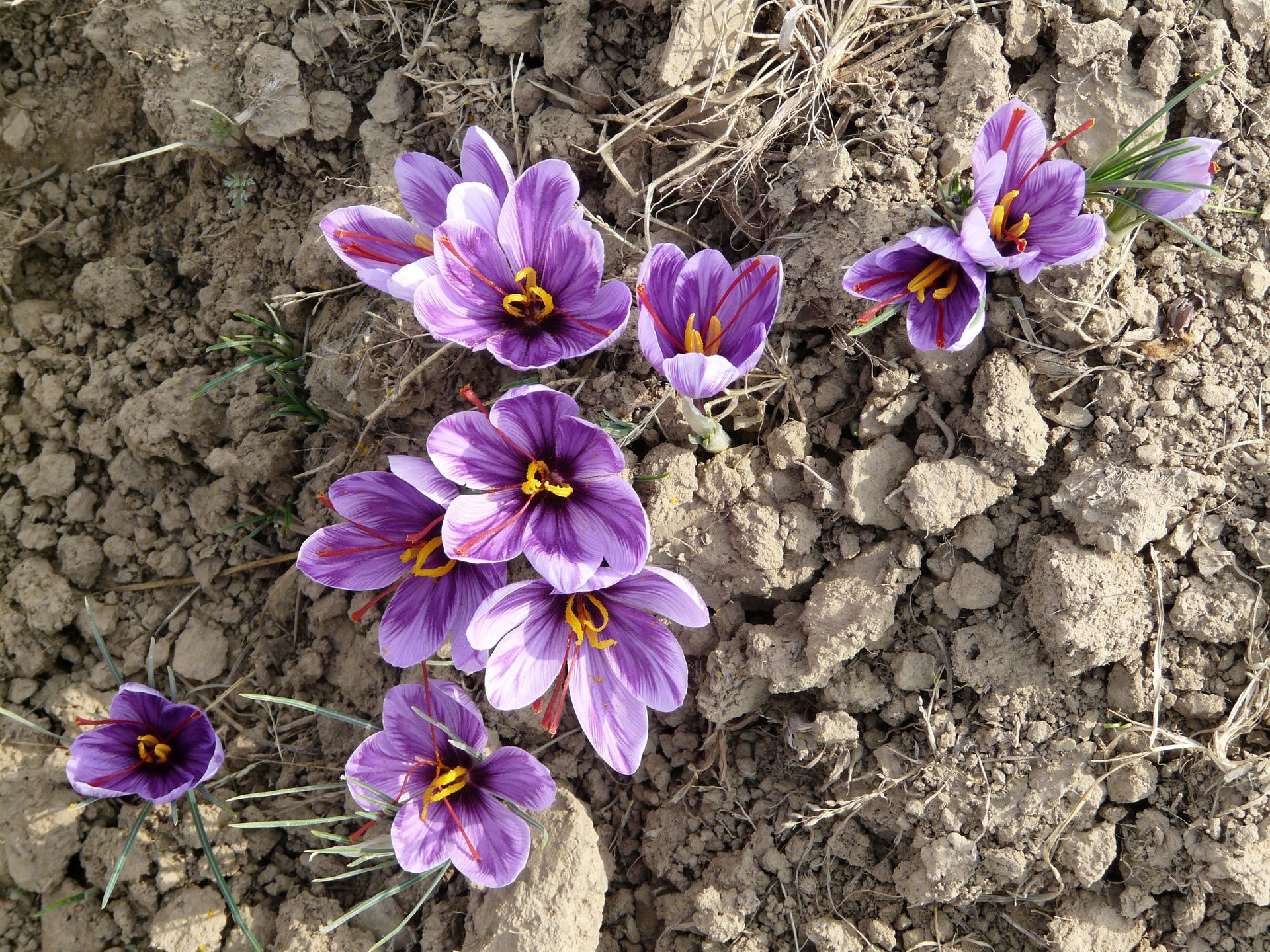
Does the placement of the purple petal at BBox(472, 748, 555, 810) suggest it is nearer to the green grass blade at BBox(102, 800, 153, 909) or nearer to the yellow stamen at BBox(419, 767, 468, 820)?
the yellow stamen at BBox(419, 767, 468, 820)

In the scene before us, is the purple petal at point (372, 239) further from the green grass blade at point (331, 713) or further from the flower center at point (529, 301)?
the green grass blade at point (331, 713)

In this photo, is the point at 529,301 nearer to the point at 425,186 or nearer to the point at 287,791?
the point at 425,186

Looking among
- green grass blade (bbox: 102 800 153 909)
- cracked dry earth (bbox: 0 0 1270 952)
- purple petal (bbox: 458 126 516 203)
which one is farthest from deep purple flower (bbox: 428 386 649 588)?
green grass blade (bbox: 102 800 153 909)

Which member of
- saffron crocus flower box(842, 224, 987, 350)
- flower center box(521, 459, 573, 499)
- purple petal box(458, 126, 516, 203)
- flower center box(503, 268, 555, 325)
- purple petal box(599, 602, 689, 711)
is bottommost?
purple petal box(599, 602, 689, 711)

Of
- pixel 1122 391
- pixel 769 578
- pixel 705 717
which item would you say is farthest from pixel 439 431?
pixel 1122 391

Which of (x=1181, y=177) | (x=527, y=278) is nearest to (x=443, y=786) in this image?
(x=527, y=278)

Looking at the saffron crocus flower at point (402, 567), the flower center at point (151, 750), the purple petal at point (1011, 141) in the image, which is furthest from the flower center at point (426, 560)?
the purple petal at point (1011, 141)
